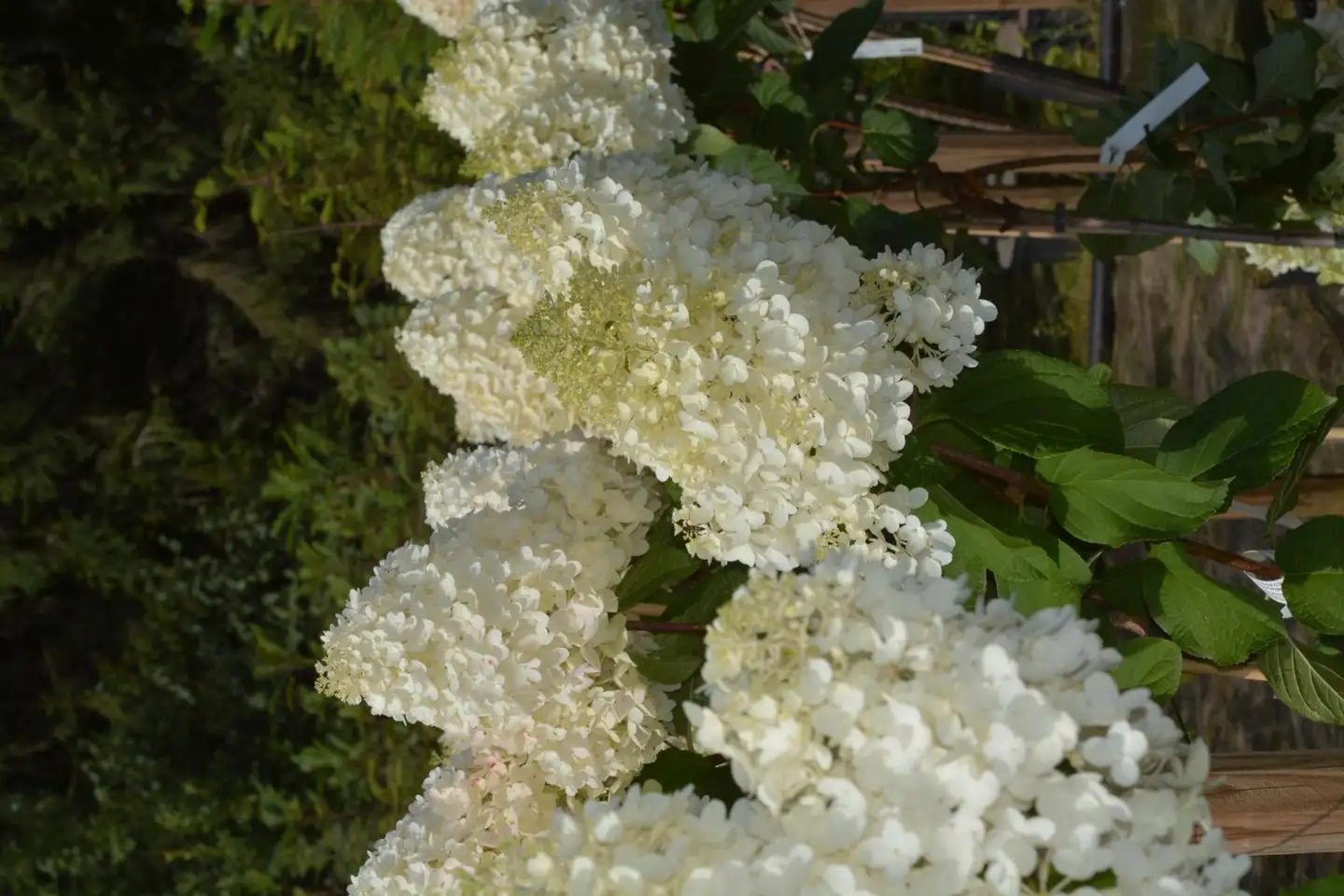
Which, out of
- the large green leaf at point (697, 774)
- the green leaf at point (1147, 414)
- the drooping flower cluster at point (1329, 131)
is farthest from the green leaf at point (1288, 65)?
the large green leaf at point (697, 774)

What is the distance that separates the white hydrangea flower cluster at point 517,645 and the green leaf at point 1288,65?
3.28 ft

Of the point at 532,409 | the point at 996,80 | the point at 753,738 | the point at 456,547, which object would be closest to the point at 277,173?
the point at 532,409

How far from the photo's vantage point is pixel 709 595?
Result: 38.2 inches

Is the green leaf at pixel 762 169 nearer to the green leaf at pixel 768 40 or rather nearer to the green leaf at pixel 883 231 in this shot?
the green leaf at pixel 883 231

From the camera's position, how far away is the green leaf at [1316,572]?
2.81ft

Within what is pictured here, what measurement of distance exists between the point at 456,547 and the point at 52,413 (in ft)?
7.09

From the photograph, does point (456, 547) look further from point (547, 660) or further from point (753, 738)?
point (753, 738)

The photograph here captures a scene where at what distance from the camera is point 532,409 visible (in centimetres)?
141

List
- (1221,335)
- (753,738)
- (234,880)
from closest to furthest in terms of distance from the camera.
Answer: (753,738), (1221,335), (234,880)

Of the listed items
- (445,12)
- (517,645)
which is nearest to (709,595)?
(517,645)

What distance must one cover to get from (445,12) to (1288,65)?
49.2 inches

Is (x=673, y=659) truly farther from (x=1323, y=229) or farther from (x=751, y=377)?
(x=1323, y=229)

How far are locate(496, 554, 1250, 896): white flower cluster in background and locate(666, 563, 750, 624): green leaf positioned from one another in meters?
0.36

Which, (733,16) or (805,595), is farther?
(733,16)
